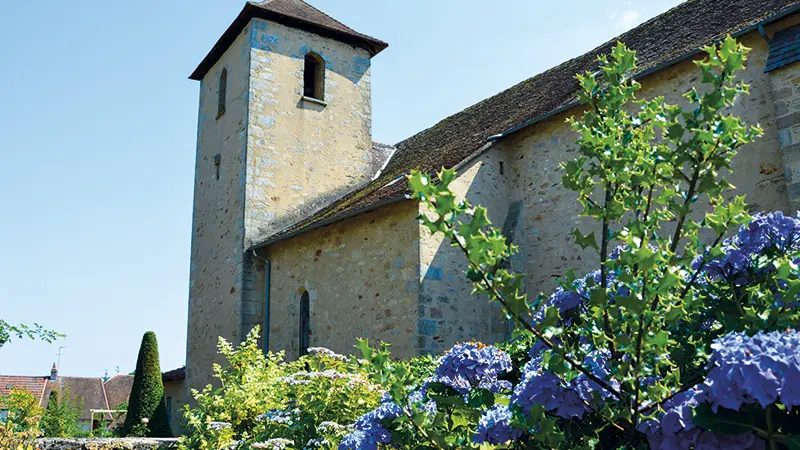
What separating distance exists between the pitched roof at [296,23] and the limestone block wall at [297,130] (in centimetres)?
17

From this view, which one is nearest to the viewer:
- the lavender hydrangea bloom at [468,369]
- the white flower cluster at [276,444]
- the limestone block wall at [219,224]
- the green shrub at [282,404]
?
the lavender hydrangea bloom at [468,369]

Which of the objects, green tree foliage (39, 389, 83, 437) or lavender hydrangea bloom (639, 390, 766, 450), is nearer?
lavender hydrangea bloom (639, 390, 766, 450)

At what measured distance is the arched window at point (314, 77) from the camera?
15.2 m

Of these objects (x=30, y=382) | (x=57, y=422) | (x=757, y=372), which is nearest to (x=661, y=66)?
(x=757, y=372)

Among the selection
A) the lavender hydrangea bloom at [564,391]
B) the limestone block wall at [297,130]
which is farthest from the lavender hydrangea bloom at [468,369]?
the limestone block wall at [297,130]

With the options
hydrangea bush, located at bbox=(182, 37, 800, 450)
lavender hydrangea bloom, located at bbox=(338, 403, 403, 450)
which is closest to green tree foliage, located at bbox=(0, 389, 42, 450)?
lavender hydrangea bloom, located at bbox=(338, 403, 403, 450)

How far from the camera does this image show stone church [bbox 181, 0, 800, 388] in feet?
27.8

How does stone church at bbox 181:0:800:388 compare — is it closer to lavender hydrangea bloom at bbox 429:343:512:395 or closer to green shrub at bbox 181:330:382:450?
green shrub at bbox 181:330:382:450

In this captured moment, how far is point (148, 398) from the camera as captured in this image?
532 inches

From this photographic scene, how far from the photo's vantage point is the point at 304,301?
1242 centimetres

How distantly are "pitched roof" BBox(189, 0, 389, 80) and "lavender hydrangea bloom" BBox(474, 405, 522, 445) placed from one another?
13.5 metres

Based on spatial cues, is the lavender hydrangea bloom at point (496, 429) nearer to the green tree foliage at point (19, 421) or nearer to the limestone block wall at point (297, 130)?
the green tree foliage at point (19, 421)

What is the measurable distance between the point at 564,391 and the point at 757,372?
68 centimetres

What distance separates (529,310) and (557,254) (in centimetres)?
Result: 811
